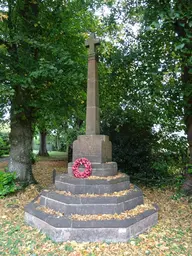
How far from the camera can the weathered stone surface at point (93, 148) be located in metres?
5.52

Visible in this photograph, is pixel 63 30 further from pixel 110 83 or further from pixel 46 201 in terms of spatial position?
pixel 46 201

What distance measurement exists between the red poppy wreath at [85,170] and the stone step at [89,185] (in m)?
0.16

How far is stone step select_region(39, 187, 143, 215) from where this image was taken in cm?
435

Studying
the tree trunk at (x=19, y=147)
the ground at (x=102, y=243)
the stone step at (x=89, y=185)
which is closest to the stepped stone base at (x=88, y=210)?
the stone step at (x=89, y=185)

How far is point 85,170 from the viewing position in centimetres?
514

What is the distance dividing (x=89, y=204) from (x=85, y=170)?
93 centimetres

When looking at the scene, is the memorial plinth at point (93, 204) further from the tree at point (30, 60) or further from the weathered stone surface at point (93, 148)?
the tree at point (30, 60)

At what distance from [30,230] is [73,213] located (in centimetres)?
98

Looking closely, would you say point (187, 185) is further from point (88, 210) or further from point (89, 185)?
point (88, 210)

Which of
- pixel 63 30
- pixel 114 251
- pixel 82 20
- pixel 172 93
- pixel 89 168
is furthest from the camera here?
pixel 82 20

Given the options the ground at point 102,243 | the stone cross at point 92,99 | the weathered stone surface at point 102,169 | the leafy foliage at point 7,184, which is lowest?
the ground at point 102,243

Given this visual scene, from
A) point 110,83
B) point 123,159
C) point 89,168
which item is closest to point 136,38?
point 110,83

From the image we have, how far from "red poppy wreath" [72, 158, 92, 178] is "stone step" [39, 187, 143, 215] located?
2.09 feet

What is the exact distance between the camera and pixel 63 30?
7.69 metres
